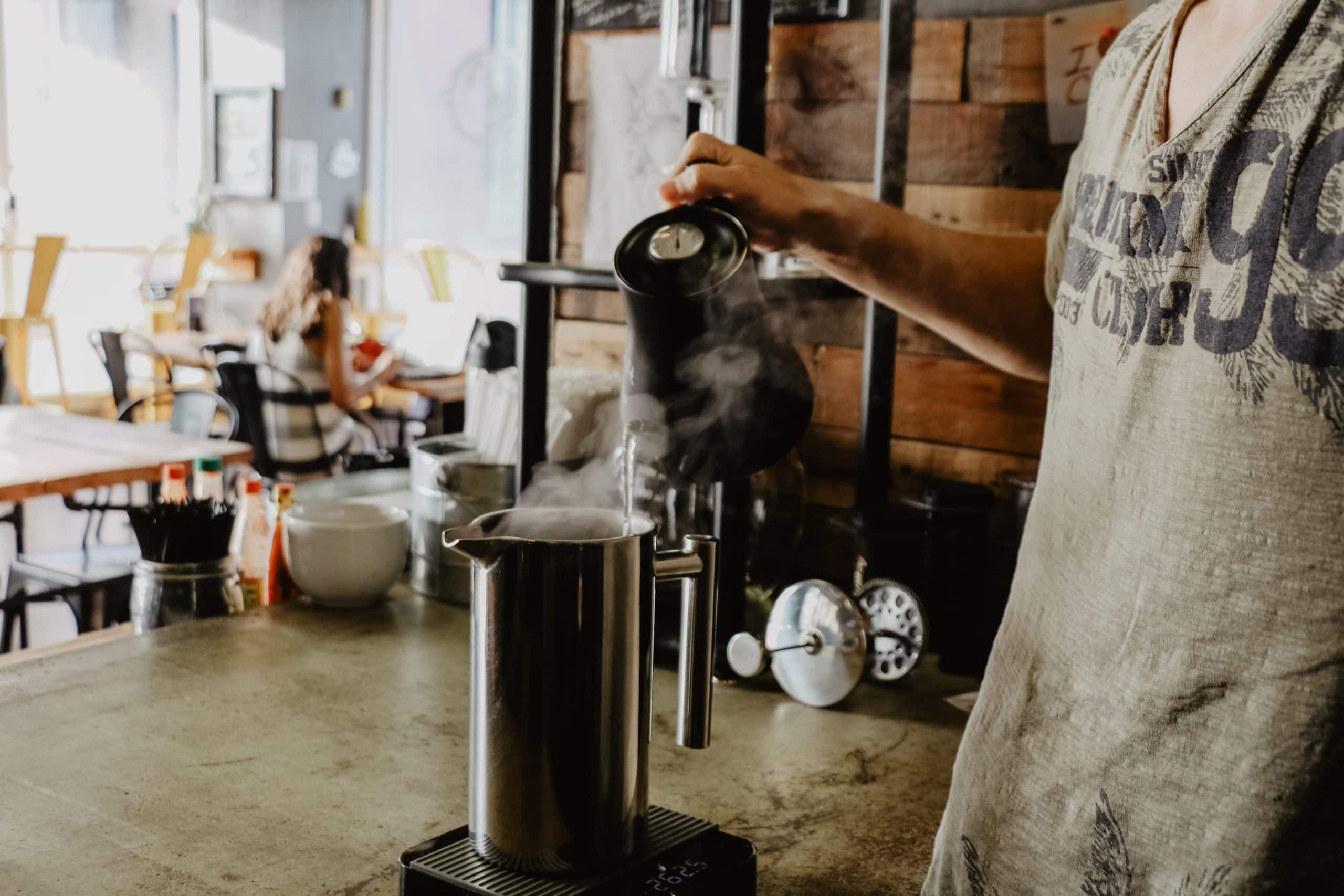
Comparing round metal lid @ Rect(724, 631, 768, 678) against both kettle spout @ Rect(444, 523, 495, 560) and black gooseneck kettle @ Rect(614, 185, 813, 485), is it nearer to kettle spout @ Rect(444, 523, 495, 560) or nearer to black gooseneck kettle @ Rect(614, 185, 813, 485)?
black gooseneck kettle @ Rect(614, 185, 813, 485)

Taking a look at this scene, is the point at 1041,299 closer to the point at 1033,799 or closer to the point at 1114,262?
the point at 1114,262

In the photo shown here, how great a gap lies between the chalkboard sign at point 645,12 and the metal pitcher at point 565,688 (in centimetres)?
109

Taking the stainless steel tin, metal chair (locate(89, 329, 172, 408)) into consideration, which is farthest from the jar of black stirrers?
metal chair (locate(89, 329, 172, 408))

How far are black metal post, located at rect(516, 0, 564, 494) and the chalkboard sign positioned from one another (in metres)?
0.28

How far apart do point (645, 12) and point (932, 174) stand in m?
0.55

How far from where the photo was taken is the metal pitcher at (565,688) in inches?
30.8

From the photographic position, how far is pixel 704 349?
106cm

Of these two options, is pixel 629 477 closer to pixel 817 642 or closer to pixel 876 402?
pixel 817 642

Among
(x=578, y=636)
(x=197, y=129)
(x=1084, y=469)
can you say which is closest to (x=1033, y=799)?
(x=1084, y=469)

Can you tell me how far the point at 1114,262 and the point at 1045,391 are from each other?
746 mm

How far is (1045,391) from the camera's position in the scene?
1.57 meters

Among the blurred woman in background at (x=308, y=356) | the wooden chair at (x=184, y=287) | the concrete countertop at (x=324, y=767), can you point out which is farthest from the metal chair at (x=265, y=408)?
the wooden chair at (x=184, y=287)

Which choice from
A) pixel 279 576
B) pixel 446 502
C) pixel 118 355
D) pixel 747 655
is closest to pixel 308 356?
pixel 118 355

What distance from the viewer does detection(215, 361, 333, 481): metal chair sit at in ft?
13.7
